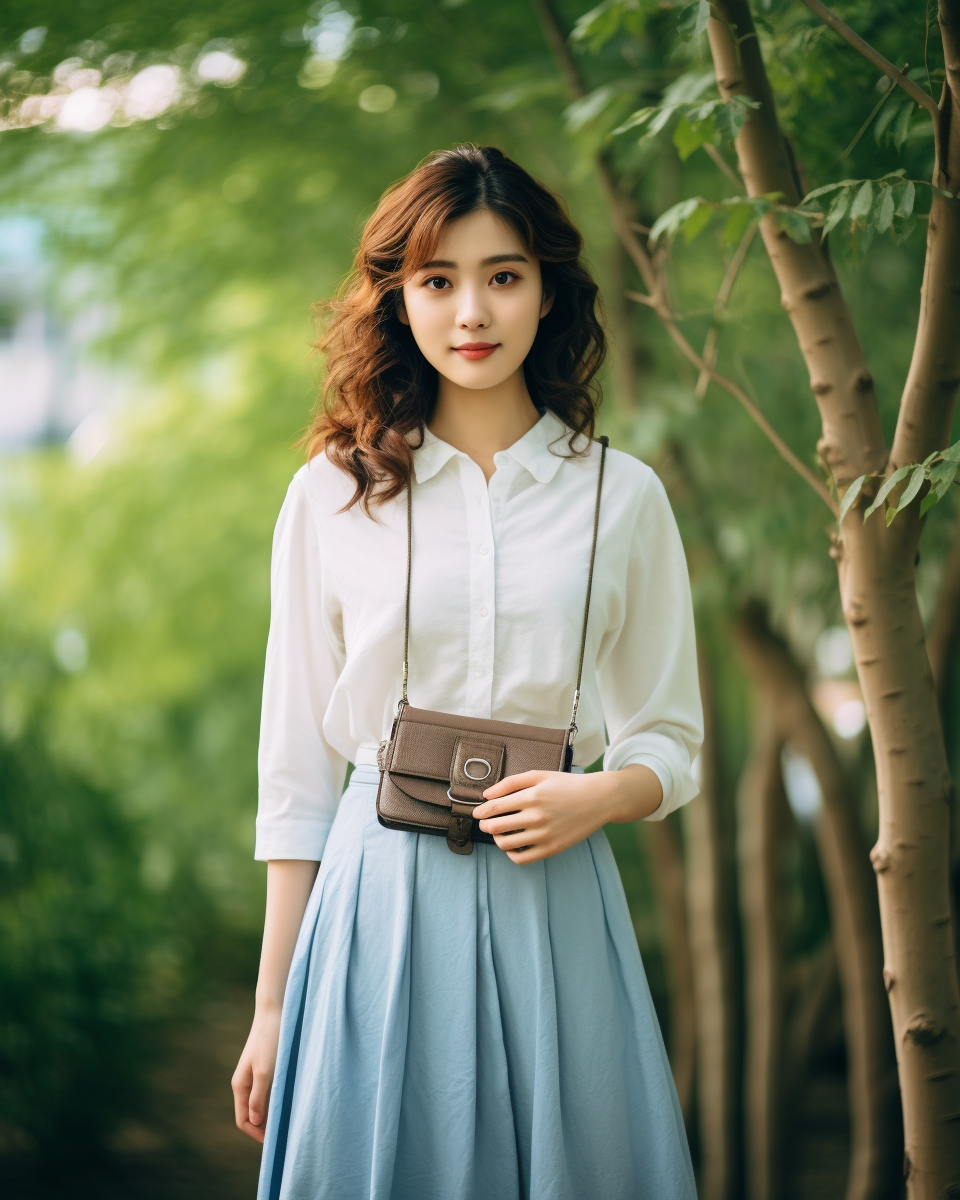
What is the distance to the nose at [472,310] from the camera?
157cm

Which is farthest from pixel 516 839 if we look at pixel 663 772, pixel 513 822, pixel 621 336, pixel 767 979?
pixel 767 979

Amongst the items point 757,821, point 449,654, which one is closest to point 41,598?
point 757,821

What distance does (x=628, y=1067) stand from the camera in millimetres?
1572

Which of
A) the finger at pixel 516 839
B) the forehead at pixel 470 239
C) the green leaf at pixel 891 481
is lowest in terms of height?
the finger at pixel 516 839

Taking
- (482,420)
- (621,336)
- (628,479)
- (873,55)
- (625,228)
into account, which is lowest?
(628,479)

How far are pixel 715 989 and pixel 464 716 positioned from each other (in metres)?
3.20

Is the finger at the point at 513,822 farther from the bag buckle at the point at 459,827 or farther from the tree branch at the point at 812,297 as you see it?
the tree branch at the point at 812,297

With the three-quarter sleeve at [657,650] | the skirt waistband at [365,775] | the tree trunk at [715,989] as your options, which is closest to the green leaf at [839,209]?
the three-quarter sleeve at [657,650]

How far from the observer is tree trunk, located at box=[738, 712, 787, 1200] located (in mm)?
4094

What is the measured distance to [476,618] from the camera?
1.56 meters

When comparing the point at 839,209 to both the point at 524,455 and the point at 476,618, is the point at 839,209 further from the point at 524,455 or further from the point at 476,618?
the point at 476,618

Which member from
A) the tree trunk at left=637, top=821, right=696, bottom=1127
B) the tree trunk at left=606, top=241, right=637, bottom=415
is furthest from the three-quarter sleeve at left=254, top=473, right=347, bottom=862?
the tree trunk at left=637, top=821, right=696, bottom=1127

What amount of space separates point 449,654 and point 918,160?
47.6 inches

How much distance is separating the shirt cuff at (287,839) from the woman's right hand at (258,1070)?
0.22 m
